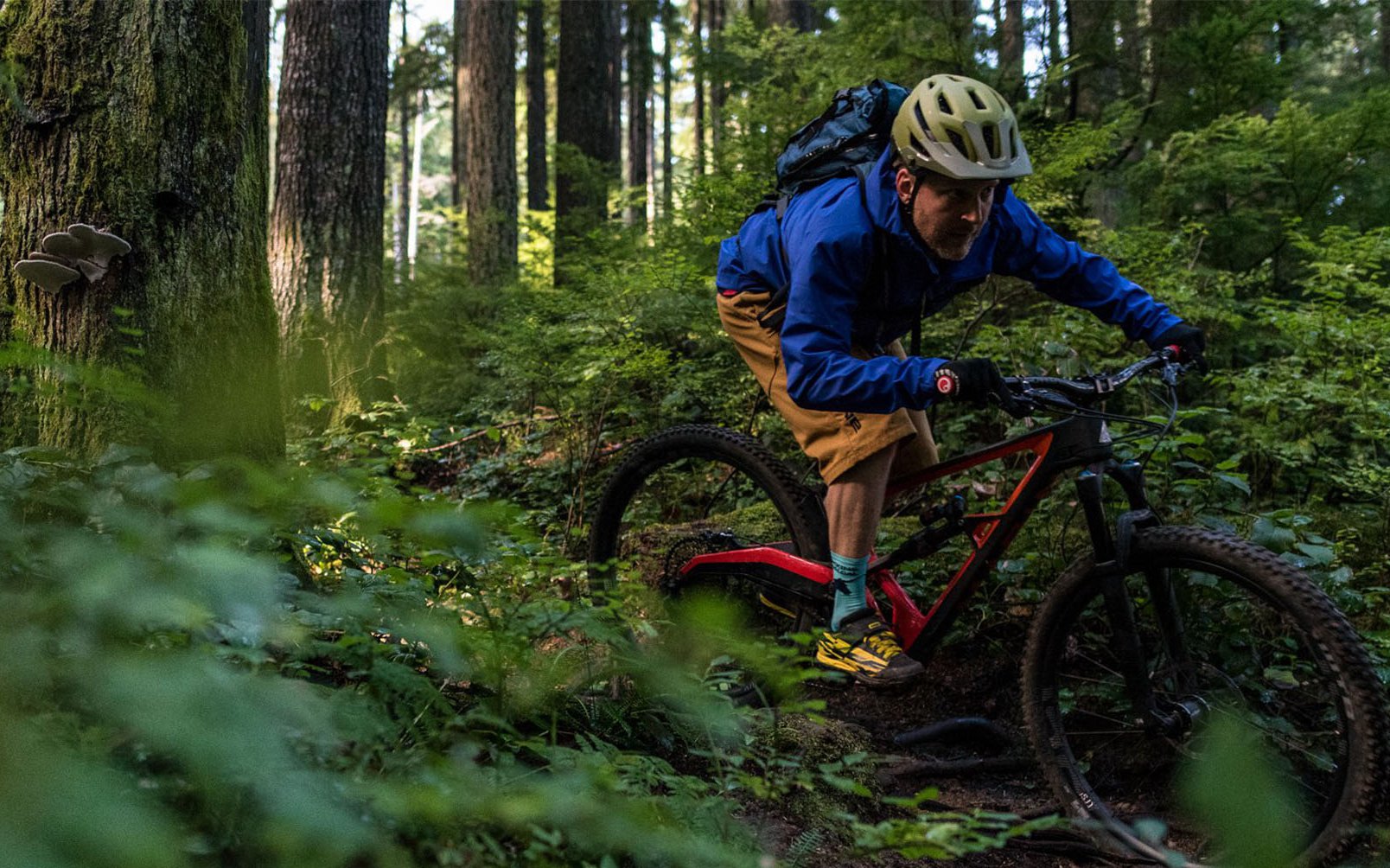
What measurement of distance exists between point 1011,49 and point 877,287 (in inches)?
226

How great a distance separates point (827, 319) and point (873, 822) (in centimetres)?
165

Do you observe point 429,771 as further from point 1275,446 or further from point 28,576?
point 1275,446

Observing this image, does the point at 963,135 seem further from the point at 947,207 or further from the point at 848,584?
the point at 848,584

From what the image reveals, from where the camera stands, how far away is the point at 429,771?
65.3 inches

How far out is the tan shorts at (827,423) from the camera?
352 cm

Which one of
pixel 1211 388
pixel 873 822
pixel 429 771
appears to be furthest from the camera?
pixel 1211 388

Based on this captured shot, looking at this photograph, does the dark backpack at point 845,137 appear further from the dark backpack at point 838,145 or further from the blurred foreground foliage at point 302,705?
the blurred foreground foliage at point 302,705

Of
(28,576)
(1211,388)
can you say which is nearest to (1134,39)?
(1211,388)

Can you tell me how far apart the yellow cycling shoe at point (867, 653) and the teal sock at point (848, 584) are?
1.2 inches

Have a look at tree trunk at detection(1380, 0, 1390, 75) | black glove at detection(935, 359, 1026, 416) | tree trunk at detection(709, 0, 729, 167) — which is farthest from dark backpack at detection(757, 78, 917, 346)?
tree trunk at detection(1380, 0, 1390, 75)

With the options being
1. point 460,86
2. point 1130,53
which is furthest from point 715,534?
point 460,86

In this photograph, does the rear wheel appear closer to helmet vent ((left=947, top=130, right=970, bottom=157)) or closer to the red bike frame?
the red bike frame

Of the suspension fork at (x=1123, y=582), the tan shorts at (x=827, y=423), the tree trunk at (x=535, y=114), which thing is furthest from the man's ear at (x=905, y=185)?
the tree trunk at (x=535, y=114)

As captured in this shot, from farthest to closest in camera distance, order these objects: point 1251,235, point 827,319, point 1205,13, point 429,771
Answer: point 1205,13, point 1251,235, point 827,319, point 429,771
